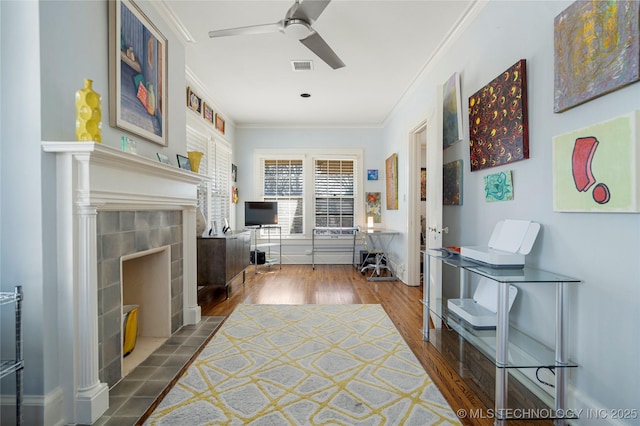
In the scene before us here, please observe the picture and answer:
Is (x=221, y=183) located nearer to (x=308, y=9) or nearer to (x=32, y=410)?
(x=308, y=9)

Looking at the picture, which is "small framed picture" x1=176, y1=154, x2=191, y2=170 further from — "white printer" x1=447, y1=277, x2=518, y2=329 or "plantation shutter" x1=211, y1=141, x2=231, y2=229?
"white printer" x1=447, y1=277, x2=518, y2=329

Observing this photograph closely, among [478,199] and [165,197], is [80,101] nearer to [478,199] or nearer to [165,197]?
[165,197]

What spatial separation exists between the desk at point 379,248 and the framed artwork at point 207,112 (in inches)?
115

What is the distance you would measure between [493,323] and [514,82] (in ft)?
5.10

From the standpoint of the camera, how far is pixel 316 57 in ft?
11.0

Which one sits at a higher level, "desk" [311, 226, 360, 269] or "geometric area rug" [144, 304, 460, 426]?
"desk" [311, 226, 360, 269]

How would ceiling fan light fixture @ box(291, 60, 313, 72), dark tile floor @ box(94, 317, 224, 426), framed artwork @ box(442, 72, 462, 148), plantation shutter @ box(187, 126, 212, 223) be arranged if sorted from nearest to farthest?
dark tile floor @ box(94, 317, 224, 426)
framed artwork @ box(442, 72, 462, 148)
ceiling fan light fixture @ box(291, 60, 313, 72)
plantation shutter @ box(187, 126, 212, 223)

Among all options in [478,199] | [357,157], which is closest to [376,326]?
[478,199]

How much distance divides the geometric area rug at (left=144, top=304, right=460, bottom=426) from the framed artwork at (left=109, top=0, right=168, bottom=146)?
1.73m

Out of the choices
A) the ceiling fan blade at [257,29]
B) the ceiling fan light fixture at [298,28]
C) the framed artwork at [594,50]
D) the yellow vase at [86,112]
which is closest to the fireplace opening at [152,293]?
the yellow vase at [86,112]

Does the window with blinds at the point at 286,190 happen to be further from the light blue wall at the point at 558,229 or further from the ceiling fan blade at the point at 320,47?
the light blue wall at the point at 558,229

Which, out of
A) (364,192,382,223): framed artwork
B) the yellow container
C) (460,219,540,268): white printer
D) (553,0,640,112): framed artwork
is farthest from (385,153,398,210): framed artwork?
the yellow container

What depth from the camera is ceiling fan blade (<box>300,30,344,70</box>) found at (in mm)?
2412

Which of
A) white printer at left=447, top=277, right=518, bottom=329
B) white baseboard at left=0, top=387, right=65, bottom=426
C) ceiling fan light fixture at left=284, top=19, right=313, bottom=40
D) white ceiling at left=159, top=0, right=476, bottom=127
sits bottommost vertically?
white baseboard at left=0, top=387, right=65, bottom=426
